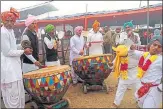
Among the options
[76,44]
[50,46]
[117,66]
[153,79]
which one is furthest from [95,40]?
[153,79]

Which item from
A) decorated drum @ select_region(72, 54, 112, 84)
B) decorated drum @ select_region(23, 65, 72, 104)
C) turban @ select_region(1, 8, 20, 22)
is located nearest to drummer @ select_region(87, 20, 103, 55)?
decorated drum @ select_region(72, 54, 112, 84)

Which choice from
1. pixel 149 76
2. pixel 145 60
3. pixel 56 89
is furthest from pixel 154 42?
pixel 56 89

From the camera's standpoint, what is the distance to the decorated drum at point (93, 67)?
441 centimetres

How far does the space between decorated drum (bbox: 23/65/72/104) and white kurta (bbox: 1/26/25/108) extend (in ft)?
0.70

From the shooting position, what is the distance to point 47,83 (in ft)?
10.9

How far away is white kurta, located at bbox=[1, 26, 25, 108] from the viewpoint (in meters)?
3.03

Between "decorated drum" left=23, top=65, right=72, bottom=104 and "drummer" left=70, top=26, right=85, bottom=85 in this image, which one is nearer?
"decorated drum" left=23, top=65, right=72, bottom=104

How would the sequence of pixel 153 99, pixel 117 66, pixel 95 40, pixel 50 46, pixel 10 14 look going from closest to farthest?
pixel 153 99
pixel 10 14
pixel 117 66
pixel 50 46
pixel 95 40

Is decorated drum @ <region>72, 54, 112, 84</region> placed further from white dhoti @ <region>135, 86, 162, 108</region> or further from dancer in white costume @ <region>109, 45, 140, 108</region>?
white dhoti @ <region>135, 86, 162, 108</region>

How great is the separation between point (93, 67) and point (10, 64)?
181 cm

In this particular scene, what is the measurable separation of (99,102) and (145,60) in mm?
1638

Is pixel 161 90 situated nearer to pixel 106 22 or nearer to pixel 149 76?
pixel 149 76

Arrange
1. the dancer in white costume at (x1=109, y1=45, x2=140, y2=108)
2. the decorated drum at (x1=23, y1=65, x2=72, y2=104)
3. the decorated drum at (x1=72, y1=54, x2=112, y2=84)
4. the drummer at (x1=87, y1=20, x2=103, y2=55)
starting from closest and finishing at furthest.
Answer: the decorated drum at (x1=23, y1=65, x2=72, y2=104) → the dancer in white costume at (x1=109, y1=45, x2=140, y2=108) → the decorated drum at (x1=72, y1=54, x2=112, y2=84) → the drummer at (x1=87, y1=20, x2=103, y2=55)

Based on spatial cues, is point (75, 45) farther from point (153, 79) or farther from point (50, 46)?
point (153, 79)
